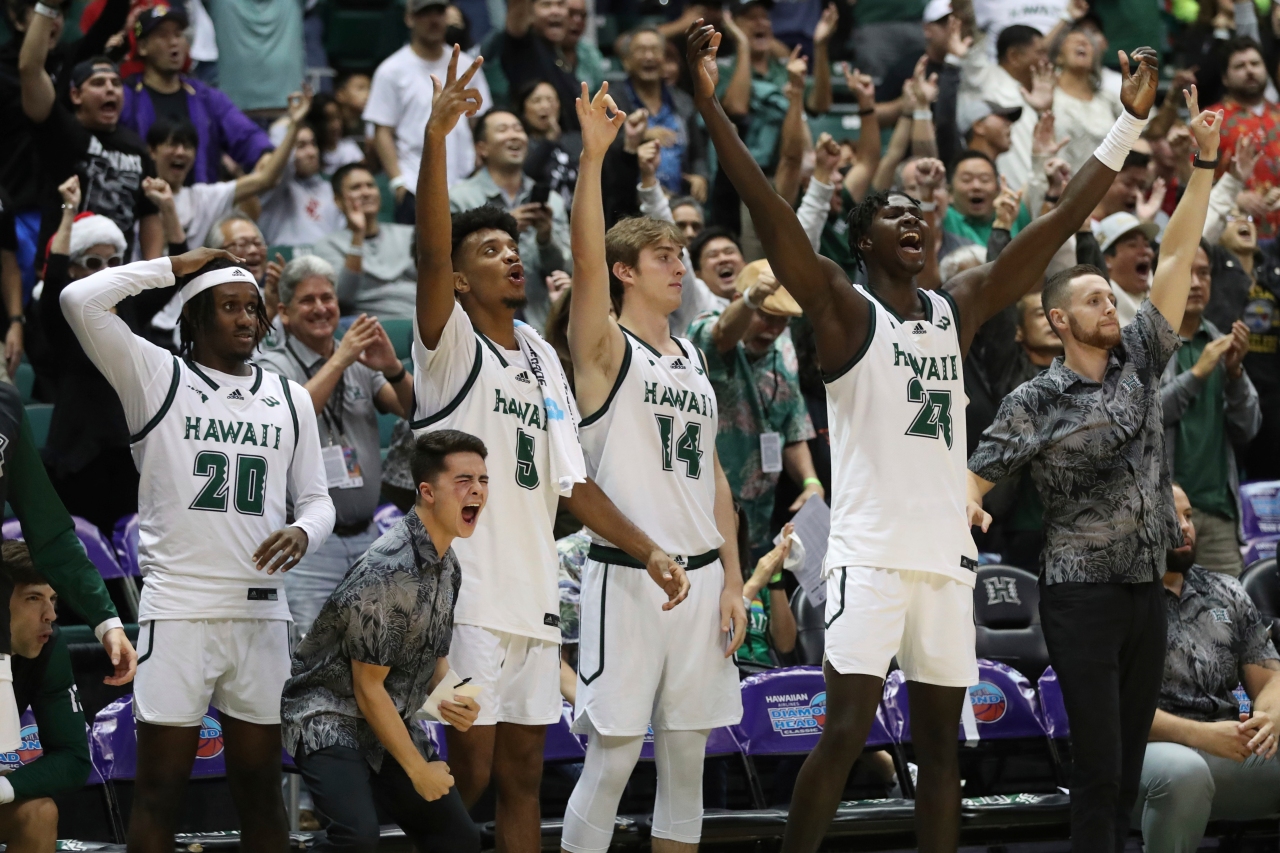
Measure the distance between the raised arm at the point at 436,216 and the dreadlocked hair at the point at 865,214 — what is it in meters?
1.27

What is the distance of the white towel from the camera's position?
4691 millimetres

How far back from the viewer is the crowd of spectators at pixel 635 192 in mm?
6617

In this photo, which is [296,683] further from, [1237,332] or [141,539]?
[1237,332]

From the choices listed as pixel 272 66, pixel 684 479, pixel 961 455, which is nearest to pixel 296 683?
pixel 684 479

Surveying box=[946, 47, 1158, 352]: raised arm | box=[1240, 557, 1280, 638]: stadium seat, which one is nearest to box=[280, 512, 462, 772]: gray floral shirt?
box=[946, 47, 1158, 352]: raised arm

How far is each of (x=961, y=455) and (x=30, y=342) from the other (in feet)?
15.0

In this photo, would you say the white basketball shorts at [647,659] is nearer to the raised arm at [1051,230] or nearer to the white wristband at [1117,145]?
the raised arm at [1051,230]

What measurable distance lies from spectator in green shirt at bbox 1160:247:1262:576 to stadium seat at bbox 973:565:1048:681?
4.70 ft

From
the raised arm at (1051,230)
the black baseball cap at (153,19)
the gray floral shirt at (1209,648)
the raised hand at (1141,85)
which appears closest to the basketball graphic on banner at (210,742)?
the raised arm at (1051,230)

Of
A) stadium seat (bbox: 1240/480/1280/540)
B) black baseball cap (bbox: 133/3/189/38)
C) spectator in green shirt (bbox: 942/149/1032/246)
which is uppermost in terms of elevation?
black baseball cap (bbox: 133/3/189/38)

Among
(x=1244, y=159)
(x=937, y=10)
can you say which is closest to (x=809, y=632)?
(x=1244, y=159)

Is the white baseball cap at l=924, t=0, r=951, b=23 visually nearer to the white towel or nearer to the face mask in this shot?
the face mask

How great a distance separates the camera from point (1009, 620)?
6746 millimetres

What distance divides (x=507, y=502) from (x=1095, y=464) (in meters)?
1.94
